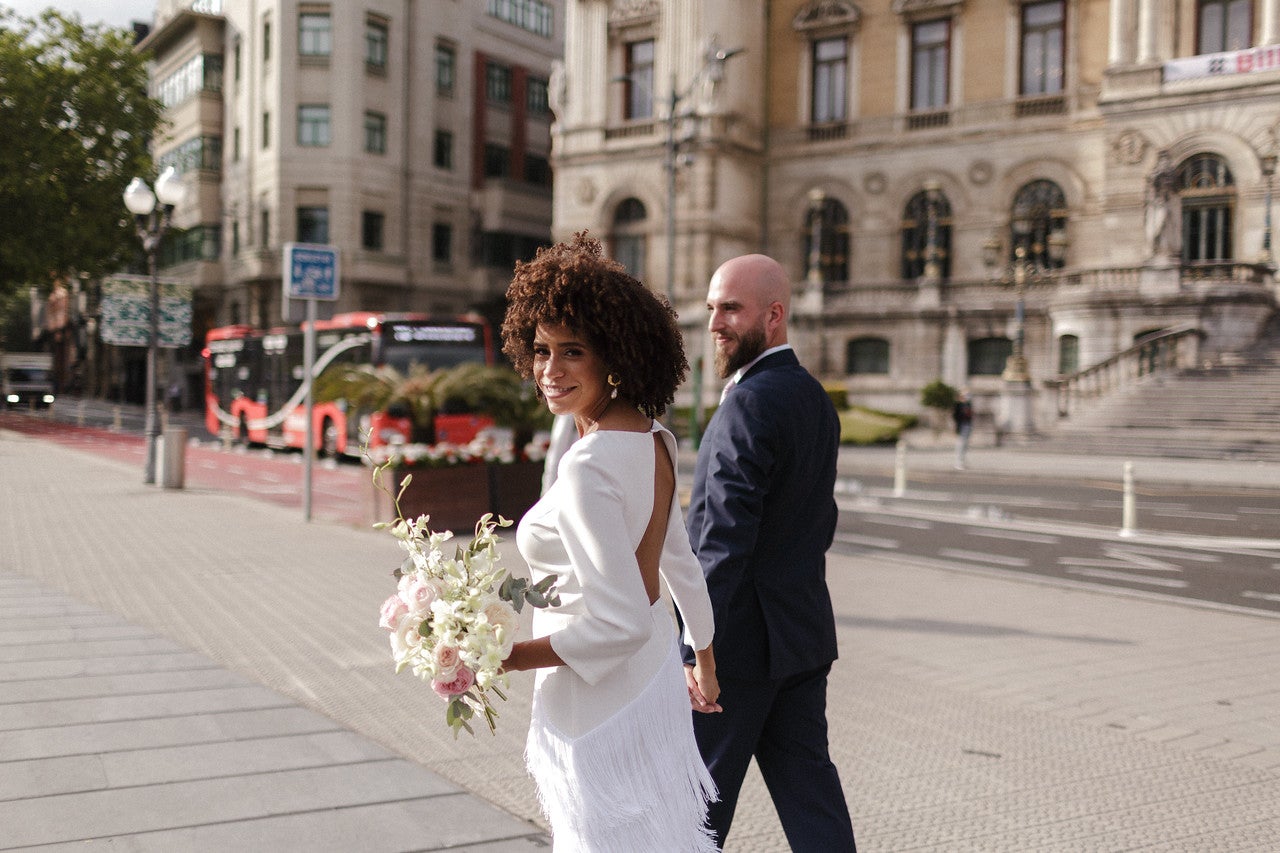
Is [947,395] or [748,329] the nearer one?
[748,329]

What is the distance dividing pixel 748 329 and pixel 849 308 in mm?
35205

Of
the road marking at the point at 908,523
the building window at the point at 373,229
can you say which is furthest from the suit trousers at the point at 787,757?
the building window at the point at 373,229

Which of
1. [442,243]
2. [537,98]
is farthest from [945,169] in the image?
[537,98]

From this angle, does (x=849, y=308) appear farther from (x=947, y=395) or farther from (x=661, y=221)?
(x=661, y=221)

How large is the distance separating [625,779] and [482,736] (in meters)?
3.15

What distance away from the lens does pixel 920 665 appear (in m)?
7.08

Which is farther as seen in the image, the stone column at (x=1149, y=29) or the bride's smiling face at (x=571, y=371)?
the stone column at (x=1149, y=29)

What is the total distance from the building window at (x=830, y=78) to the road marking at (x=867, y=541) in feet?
102

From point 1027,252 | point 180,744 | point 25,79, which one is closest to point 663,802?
point 180,744

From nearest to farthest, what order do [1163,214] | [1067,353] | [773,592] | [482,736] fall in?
[773,592]
[482,736]
[1163,214]
[1067,353]

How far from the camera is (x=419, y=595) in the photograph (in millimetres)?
2408

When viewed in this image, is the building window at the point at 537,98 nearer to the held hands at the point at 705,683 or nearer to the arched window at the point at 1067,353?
the arched window at the point at 1067,353

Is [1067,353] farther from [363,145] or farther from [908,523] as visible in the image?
[363,145]

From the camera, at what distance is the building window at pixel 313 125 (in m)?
47.8
